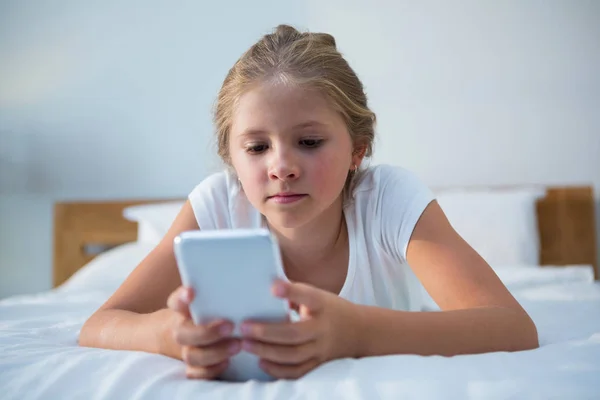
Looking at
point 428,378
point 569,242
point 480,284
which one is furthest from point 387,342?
point 569,242

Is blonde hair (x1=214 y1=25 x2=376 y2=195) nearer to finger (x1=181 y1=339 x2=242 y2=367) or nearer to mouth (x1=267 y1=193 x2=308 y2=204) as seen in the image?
mouth (x1=267 y1=193 x2=308 y2=204)

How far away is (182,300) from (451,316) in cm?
38

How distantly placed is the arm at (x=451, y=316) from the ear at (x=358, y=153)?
0.73 feet

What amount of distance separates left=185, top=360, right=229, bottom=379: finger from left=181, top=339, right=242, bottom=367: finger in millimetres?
13

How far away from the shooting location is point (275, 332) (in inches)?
27.4

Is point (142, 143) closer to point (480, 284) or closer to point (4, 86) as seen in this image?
point (4, 86)

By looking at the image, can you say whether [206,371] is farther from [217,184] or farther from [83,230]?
[83,230]

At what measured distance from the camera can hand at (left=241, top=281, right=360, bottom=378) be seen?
2.28 ft

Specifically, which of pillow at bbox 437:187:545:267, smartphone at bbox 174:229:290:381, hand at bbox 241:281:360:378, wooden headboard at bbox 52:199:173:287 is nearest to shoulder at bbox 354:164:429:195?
hand at bbox 241:281:360:378

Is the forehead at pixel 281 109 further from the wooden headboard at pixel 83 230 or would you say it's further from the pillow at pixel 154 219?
the wooden headboard at pixel 83 230

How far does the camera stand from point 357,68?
2.57 m

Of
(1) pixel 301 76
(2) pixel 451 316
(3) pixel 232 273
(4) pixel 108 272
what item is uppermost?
(1) pixel 301 76

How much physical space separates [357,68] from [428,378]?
78.6 inches

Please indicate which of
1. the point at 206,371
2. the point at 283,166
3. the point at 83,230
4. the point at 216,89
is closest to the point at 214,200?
the point at 283,166
